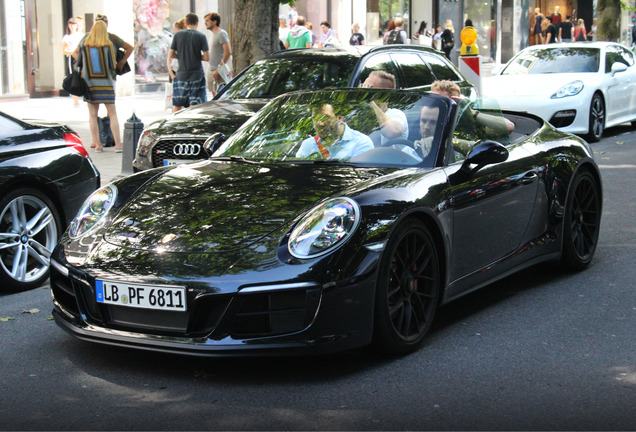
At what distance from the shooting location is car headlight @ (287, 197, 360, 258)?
15.4ft

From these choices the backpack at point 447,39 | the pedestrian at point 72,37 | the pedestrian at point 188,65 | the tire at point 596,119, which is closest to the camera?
the pedestrian at point 188,65

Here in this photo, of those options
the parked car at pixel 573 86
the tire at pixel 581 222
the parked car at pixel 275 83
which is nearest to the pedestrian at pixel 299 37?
the parked car at pixel 573 86

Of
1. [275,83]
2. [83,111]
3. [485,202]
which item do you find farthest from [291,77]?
[83,111]

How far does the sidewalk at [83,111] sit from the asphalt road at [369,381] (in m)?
8.26

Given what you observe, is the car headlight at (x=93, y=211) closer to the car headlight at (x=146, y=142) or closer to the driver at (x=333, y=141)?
the driver at (x=333, y=141)

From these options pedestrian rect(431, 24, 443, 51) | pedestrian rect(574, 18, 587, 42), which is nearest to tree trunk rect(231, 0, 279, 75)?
pedestrian rect(431, 24, 443, 51)

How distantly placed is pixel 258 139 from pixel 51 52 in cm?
1856

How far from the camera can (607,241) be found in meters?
8.26

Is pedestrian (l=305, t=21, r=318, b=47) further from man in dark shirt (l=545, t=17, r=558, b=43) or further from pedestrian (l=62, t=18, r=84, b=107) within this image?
man in dark shirt (l=545, t=17, r=558, b=43)

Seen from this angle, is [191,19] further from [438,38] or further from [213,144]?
[438,38]

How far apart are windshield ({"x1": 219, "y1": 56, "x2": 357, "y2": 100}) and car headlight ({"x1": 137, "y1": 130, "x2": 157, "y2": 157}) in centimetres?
125

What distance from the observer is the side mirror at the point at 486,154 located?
569cm

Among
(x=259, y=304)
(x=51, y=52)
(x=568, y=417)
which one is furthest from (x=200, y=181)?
(x=51, y=52)

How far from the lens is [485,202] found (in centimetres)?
585
